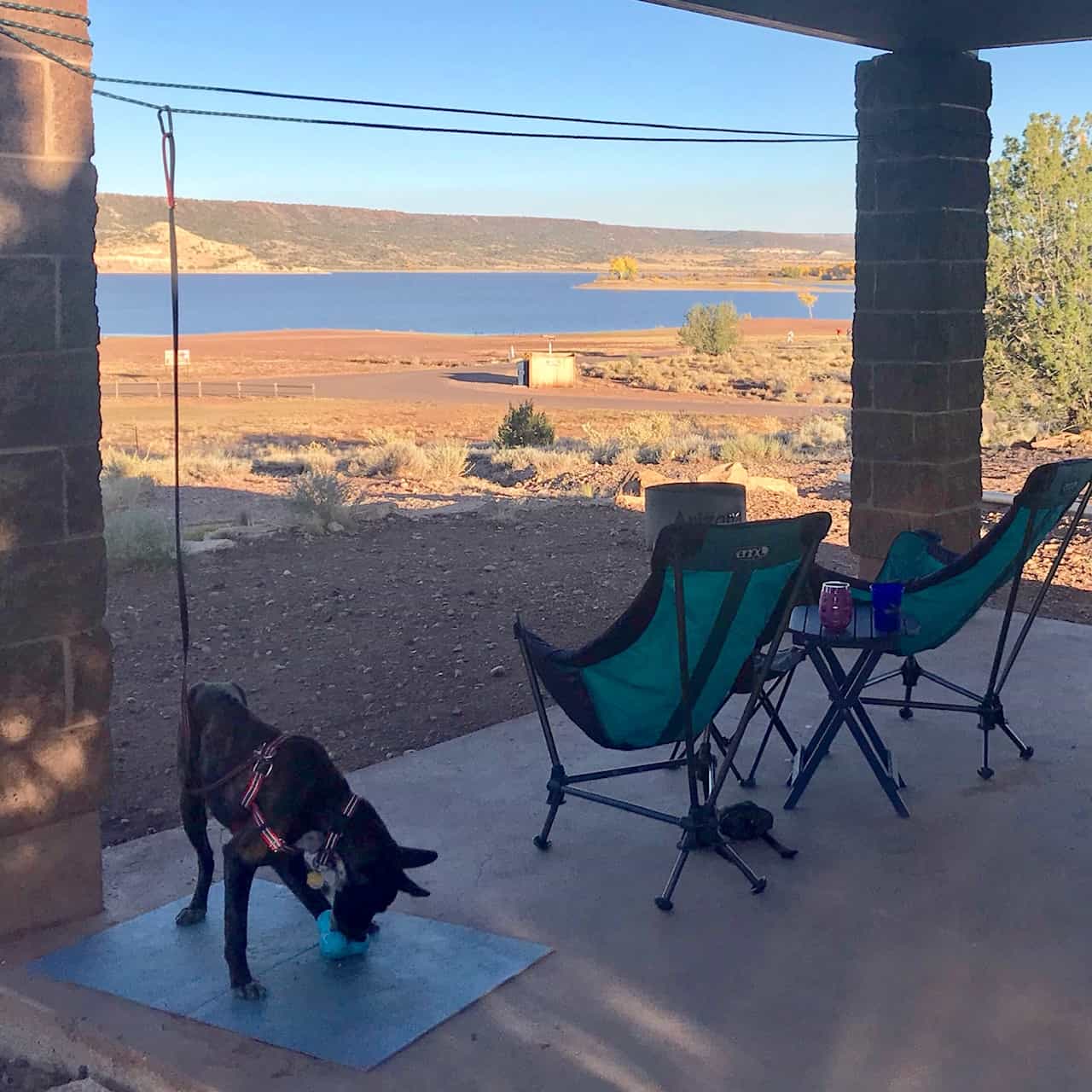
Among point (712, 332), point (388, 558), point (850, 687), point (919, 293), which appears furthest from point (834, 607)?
point (712, 332)

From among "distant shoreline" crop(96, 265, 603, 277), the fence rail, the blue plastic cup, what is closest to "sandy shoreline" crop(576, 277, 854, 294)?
"distant shoreline" crop(96, 265, 603, 277)

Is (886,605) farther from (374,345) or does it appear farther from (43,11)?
(374,345)

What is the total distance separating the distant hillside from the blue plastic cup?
132m

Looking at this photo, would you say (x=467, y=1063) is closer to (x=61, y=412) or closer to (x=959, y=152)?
(x=61, y=412)

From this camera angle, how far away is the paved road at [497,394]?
29547 millimetres

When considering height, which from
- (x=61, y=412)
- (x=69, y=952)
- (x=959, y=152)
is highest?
(x=959, y=152)

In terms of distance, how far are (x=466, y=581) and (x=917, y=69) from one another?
3894 mm

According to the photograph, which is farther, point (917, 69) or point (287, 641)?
point (287, 641)

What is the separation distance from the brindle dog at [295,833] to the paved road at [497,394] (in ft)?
79.9

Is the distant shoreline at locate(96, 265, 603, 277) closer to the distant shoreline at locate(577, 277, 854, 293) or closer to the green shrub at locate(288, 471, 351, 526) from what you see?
the distant shoreline at locate(577, 277, 854, 293)

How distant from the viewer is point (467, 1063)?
296 cm

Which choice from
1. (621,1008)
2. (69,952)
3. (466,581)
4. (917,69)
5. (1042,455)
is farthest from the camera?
(1042,455)

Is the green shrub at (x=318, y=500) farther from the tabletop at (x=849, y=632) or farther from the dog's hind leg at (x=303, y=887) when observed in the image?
the dog's hind leg at (x=303, y=887)

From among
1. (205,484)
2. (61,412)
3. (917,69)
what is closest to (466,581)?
(917,69)
